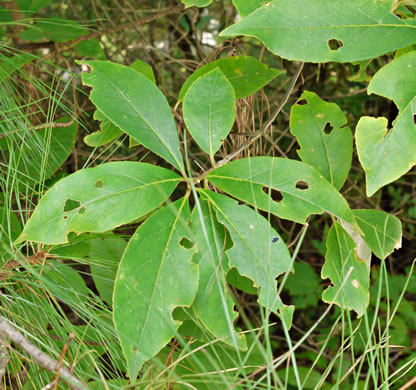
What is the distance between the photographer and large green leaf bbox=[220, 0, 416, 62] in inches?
26.3

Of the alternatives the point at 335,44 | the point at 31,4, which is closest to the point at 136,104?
the point at 335,44

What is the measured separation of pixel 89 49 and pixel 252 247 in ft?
3.42

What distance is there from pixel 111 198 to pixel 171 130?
0.17m

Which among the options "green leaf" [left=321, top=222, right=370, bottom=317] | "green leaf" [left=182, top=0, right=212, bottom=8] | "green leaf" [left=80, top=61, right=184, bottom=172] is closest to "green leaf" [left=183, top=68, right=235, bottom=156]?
"green leaf" [left=80, top=61, right=184, bottom=172]

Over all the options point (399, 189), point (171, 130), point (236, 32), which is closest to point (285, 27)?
point (236, 32)

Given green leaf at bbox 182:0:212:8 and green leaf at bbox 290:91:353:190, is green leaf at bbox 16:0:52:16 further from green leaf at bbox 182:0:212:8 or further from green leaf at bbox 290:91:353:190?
green leaf at bbox 290:91:353:190

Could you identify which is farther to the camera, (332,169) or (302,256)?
(302,256)

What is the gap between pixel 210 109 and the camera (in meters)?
0.77

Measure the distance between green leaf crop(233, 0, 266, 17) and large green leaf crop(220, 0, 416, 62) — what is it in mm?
82

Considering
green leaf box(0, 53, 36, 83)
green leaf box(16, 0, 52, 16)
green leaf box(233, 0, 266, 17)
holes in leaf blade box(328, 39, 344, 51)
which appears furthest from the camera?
green leaf box(16, 0, 52, 16)

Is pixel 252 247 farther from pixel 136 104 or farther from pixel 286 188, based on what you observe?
pixel 136 104

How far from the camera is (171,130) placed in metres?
0.78

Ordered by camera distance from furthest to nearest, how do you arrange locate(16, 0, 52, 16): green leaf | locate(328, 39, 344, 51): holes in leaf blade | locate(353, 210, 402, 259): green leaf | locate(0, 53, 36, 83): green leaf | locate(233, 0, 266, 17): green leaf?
locate(16, 0, 52, 16): green leaf
locate(328, 39, 344, 51): holes in leaf blade
locate(0, 53, 36, 83): green leaf
locate(353, 210, 402, 259): green leaf
locate(233, 0, 266, 17): green leaf

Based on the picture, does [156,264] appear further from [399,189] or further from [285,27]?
[399,189]
